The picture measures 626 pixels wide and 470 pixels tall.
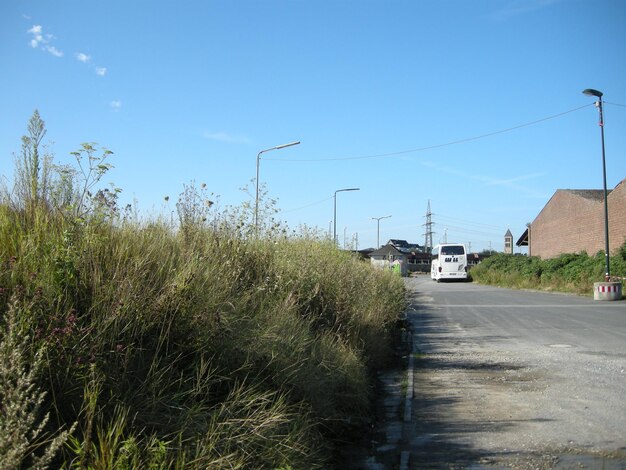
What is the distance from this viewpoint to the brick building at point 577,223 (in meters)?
40.5

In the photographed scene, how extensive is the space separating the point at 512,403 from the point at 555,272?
3436cm

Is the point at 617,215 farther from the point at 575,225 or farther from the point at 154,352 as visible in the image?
the point at 154,352

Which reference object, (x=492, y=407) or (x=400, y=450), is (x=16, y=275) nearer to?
(x=400, y=450)

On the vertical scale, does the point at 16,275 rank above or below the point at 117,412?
above

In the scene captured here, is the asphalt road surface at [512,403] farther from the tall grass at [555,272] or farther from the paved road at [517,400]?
the tall grass at [555,272]

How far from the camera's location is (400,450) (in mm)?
5496

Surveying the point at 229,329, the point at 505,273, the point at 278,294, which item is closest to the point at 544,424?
the point at 278,294

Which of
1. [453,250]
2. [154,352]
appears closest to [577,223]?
[453,250]

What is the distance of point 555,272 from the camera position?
126 ft

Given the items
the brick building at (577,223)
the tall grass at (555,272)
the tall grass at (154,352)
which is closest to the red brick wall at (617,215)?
the brick building at (577,223)

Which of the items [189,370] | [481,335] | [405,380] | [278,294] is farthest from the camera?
[481,335]

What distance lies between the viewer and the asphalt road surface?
5.26 meters

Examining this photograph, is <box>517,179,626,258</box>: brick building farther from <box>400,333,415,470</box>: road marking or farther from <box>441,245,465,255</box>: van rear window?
<box>400,333,415,470</box>: road marking

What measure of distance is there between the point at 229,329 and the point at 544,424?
394 cm
